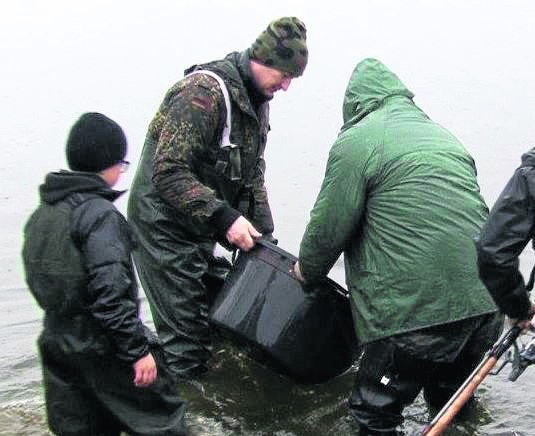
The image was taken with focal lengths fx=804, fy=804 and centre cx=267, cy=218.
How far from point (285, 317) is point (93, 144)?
52.5 inches

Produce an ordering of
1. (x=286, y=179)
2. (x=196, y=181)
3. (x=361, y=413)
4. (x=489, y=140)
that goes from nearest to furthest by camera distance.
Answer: (x=361, y=413) < (x=196, y=181) < (x=286, y=179) < (x=489, y=140)

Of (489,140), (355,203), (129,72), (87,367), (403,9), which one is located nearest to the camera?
(87,367)

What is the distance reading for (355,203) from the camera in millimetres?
3643

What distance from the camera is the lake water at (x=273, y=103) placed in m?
4.85

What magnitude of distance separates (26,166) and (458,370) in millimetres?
9378

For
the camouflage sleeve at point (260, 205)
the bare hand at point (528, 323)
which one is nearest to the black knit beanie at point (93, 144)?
the camouflage sleeve at point (260, 205)

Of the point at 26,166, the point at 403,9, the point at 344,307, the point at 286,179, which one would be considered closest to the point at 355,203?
the point at 344,307

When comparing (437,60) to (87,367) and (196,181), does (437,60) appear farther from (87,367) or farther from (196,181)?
(87,367)

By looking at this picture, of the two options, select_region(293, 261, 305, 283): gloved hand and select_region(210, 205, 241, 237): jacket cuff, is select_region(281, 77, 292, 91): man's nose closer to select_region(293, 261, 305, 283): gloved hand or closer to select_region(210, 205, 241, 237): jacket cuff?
select_region(210, 205, 241, 237): jacket cuff

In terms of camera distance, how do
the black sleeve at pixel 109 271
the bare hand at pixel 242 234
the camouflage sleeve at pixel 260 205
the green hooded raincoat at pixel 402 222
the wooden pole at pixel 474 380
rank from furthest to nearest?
the camouflage sleeve at pixel 260 205, the bare hand at pixel 242 234, the green hooded raincoat at pixel 402 222, the wooden pole at pixel 474 380, the black sleeve at pixel 109 271

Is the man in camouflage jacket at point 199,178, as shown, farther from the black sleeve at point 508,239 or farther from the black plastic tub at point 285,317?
the black sleeve at point 508,239

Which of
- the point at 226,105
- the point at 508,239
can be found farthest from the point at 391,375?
the point at 226,105

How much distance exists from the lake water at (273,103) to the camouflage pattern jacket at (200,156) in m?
1.12

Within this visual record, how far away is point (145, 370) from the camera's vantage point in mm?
3408
